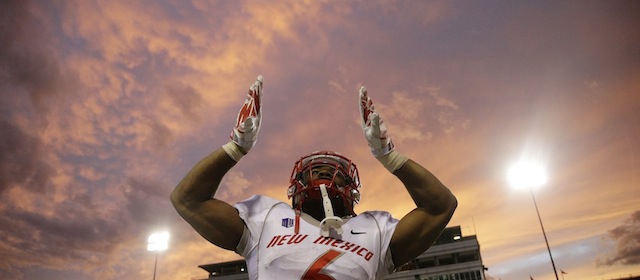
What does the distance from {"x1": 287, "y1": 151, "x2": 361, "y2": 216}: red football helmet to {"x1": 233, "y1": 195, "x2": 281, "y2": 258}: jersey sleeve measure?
284 millimetres

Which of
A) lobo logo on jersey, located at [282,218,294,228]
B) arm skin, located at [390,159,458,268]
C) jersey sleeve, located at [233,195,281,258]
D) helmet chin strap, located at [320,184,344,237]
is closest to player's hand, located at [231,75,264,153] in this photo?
jersey sleeve, located at [233,195,281,258]

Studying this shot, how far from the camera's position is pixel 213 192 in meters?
3.20

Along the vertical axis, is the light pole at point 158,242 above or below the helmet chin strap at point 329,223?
above

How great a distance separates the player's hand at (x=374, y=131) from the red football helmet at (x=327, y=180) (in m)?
0.50

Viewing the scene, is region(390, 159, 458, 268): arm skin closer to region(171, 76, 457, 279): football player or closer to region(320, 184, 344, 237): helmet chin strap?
region(171, 76, 457, 279): football player

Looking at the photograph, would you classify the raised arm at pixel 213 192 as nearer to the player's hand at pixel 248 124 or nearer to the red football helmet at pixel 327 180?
the player's hand at pixel 248 124

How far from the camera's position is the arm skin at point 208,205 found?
3105 mm

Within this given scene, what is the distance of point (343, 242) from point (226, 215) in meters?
0.92

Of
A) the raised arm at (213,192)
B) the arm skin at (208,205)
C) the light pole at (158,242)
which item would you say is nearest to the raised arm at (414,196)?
the raised arm at (213,192)

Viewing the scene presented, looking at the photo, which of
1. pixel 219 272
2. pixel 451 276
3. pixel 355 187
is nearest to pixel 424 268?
pixel 451 276

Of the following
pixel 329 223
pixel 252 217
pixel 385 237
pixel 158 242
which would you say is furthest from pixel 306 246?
pixel 158 242

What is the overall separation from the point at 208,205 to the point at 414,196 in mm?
1661

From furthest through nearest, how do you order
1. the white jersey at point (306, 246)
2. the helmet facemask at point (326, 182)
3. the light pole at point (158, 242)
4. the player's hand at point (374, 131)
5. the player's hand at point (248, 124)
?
the light pole at point (158, 242), the helmet facemask at point (326, 182), the player's hand at point (374, 131), the player's hand at point (248, 124), the white jersey at point (306, 246)

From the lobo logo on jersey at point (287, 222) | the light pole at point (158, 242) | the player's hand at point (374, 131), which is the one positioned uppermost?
the light pole at point (158, 242)
